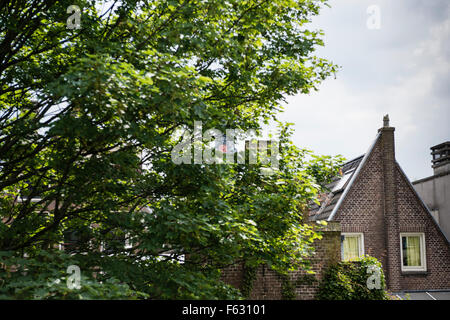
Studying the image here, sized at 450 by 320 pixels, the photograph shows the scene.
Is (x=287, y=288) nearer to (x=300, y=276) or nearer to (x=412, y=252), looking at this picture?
(x=300, y=276)

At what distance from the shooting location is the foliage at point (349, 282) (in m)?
10.6

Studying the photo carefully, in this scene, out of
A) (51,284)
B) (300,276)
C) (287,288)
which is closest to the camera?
(51,284)

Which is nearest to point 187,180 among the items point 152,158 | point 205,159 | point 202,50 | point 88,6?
point 205,159

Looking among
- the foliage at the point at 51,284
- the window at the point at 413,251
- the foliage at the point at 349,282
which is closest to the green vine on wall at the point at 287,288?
the foliage at the point at 349,282

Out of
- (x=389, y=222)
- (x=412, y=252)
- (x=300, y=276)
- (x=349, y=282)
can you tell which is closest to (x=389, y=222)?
(x=389, y=222)

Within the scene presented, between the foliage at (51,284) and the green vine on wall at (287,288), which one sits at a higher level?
the foliage at (51,284)

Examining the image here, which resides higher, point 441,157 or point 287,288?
point 441,157

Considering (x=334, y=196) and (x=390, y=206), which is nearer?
(x=390, y=206)

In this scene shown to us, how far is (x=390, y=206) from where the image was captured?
18.6 metres

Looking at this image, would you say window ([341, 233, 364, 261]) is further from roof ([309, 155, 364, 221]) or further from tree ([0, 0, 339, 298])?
tree ([0, 0, 339, 298])

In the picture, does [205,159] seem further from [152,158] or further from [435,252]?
A: [435,252]

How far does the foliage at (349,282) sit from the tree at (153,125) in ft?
13.8

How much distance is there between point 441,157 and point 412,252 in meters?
6.95

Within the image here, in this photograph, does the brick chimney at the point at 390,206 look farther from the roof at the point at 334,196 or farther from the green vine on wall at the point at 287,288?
the green vine on wall at the point at 287,288
